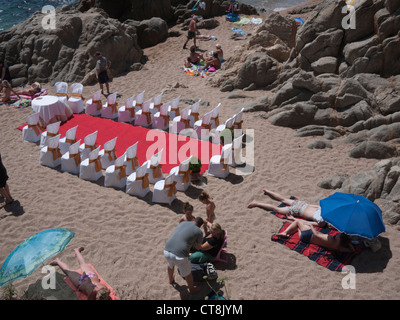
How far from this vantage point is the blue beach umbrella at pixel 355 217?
703 cm

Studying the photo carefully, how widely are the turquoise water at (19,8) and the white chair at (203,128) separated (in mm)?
37822

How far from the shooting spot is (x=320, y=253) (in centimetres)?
739

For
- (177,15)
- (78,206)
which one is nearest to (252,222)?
(78,206)

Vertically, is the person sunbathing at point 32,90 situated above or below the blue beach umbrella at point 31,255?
below

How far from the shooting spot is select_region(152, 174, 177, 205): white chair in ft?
29.7

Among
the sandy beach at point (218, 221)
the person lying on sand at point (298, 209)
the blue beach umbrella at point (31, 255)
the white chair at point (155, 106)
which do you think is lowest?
the sandy beach at point (218, 221)

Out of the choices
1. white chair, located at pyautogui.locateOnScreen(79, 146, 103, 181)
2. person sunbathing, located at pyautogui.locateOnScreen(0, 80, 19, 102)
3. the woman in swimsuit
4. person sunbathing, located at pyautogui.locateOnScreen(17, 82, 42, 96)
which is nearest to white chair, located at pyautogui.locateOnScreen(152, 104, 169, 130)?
white chair, located at pyautogui.locateOnScreen(79, 146, 103, 181)

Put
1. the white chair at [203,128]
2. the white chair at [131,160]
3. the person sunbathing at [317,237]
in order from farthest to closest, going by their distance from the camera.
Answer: the white chair at [203,128], the white chair at [131,160], the person sunbathing at [317,237]

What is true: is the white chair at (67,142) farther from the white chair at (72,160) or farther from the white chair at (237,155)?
the white chair at (237,155)

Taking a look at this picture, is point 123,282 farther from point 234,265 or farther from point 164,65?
point 164,65

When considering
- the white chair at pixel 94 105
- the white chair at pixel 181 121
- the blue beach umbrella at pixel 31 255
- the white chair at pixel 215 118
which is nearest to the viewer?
the blue beach umbrella at pixel 31 255

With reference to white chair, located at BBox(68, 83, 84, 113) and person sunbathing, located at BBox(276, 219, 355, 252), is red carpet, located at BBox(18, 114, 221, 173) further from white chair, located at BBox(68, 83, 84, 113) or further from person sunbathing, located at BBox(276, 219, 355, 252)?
person sunbathing, located at BBox(276, 219, 355, 252)

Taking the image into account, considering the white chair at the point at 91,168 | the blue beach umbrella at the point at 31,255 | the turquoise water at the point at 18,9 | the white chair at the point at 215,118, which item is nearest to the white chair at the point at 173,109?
the white chair at the point at 215,118

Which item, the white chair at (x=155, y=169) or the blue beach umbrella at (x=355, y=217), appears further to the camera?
the white chair at (x=155, y=169)
